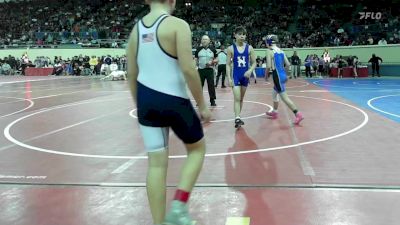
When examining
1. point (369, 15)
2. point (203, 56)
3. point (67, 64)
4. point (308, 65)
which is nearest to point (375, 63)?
point (308, 65)

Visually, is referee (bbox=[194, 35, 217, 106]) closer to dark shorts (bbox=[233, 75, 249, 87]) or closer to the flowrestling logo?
A: dark shorts (bbox=[233, 75, 249, 87])

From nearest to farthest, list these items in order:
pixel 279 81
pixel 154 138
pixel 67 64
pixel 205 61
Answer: pixel 154 138, pixel 279 81, pixel 205 61, pixel 67 64

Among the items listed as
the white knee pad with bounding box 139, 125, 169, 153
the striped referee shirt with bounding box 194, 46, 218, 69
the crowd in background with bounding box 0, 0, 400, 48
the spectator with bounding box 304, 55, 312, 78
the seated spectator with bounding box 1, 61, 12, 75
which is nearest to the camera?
the white knee pad with bounding box 139, 125, 169, 153

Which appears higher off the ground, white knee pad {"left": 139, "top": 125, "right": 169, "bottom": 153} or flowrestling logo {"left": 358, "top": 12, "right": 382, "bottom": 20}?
flowrestling logo {"left": 358, "top": 12, "right": 382, "bottom": 20}

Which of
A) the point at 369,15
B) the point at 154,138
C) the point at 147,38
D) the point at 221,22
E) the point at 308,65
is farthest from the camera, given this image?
the point at 221,22

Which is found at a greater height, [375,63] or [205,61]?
[205,61]

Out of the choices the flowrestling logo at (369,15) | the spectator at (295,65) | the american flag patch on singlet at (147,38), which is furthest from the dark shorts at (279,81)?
the flowrestling logo at (369,15)

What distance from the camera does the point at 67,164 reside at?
6.42 meters

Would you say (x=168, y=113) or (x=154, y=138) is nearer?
(x=168, y=113)

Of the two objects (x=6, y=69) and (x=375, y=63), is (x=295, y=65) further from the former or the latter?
(x=6, y=69)

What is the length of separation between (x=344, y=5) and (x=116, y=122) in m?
33.0

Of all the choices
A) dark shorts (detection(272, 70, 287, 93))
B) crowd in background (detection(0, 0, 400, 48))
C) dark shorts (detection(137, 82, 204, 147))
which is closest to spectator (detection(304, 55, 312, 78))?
crowd in background (detection(0, 0, 400, 48))

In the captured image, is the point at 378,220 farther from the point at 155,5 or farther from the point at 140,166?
the point at 140,166

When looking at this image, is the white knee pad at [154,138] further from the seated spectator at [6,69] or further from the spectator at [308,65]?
the seated spectator at [6,69]
